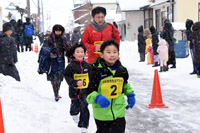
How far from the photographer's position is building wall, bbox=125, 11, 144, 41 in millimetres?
38312

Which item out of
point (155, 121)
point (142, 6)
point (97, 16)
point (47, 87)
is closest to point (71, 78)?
point (97, 16)

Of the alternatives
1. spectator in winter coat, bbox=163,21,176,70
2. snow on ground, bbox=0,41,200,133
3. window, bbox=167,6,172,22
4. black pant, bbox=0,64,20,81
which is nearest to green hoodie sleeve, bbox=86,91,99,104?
snow on ground, bbox=0,41,200,133

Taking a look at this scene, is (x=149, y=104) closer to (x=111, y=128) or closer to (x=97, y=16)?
(x=97, y=16)

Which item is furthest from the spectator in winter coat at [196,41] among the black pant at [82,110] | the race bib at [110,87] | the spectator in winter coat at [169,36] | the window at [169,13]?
the window at [169,13]

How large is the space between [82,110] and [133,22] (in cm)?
3494

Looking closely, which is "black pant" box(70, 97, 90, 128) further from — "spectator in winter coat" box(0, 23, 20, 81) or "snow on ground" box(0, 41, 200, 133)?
"spectator in winter coat" box(0, 23, 20, 81)

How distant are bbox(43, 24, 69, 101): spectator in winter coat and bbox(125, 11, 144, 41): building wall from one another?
31.7 meters

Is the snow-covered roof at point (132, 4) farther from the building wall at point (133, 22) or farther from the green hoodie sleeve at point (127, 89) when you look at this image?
the green hoodie sleeve at point (127, 89)

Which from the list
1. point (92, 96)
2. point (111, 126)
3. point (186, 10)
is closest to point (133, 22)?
point (186, 10)

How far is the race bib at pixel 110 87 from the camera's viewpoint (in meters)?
3.56

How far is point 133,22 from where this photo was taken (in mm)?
39000

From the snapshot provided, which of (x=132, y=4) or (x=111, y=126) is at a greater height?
(x=132, y=4)

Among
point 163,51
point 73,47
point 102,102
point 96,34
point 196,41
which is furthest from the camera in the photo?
point 163,51

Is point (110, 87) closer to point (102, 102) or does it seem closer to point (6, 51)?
point (102, 102)
